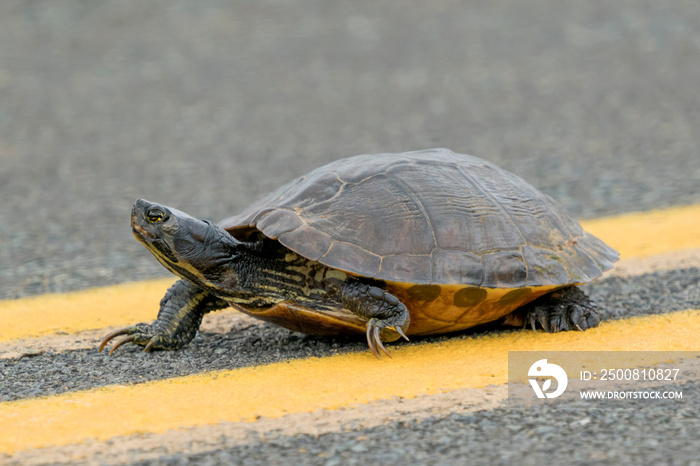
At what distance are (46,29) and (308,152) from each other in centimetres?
821

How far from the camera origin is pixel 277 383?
363 centimetres

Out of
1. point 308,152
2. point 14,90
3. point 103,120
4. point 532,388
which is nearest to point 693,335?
point 532,388

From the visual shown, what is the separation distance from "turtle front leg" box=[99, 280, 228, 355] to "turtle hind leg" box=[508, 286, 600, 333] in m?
1.80

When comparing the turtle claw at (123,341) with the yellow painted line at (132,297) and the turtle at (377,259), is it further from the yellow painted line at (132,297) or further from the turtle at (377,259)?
the yellow painted line at (132,297)

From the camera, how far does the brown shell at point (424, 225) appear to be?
4000 mm

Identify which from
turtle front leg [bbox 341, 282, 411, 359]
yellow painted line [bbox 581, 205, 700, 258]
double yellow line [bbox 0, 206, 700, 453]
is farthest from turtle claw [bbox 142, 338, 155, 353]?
yellow painted line [bbox 581, 205, 700, 258]

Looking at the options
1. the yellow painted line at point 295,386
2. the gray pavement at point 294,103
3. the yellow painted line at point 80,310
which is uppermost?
the gray pavement at point 294,103

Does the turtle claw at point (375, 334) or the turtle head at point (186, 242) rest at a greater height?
the turtle head at point (186, 242)

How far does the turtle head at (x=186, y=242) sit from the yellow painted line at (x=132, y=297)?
3.12 ft

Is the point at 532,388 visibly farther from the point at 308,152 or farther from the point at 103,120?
the point at 103,120

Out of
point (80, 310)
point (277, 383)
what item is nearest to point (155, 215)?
point (277, 383)

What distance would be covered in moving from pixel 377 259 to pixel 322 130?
7865 mm

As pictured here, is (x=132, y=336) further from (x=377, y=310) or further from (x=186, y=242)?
(x=377, y=310)

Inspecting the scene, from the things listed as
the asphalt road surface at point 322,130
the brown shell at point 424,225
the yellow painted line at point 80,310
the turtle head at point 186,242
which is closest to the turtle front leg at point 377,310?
the brown shell at point 424,225
